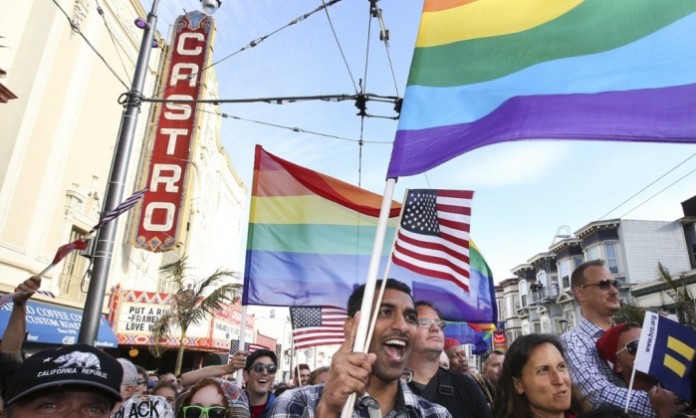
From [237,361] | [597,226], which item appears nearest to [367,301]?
[237,361]

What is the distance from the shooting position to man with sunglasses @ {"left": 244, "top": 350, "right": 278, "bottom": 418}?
17.1 ft

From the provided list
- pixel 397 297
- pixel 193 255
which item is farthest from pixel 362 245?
pixel 193 255

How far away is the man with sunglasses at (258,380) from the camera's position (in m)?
5.23

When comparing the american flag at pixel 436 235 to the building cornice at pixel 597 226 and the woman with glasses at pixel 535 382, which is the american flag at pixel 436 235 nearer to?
the woman with glasses at pixel 535 382

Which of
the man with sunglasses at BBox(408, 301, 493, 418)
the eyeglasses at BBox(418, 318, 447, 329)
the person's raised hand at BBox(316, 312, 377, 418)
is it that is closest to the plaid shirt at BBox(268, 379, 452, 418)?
the person's raised hand at BBox(316, 312, 377, 418)

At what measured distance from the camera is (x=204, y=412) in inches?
142

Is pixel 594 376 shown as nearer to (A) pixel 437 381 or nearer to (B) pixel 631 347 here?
(B) pixel 631 347

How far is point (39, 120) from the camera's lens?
42.7 ft

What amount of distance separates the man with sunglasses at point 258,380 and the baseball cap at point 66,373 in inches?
117

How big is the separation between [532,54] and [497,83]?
26 centimetres

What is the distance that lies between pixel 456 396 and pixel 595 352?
1.12 meters

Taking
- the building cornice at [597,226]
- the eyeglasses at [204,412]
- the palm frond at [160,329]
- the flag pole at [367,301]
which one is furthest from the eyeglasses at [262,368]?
the building cornice at [597,226]

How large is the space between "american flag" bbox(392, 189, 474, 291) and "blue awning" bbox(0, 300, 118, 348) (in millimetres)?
8473

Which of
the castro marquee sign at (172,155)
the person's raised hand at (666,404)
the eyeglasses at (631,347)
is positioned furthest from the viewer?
the castro marquee sign at (172,155)
